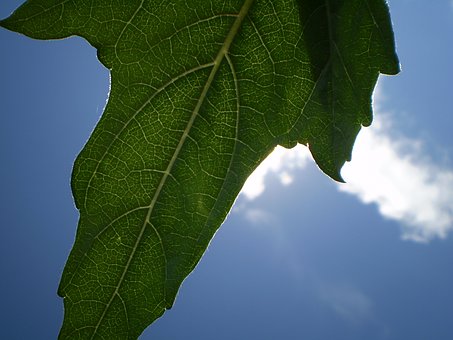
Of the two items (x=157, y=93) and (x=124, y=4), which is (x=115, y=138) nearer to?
(x=157, y=93)

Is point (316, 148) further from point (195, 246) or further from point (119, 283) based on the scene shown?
point (119, 283)

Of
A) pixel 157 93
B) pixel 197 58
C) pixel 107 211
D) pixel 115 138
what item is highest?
pixel 197 58

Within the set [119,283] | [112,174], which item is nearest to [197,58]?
[112,174]

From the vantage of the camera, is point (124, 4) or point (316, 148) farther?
point (316, 148)

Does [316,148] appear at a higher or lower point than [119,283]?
higher

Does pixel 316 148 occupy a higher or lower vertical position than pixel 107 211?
higher

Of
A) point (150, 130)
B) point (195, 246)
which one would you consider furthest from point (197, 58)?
point (195, 246)
